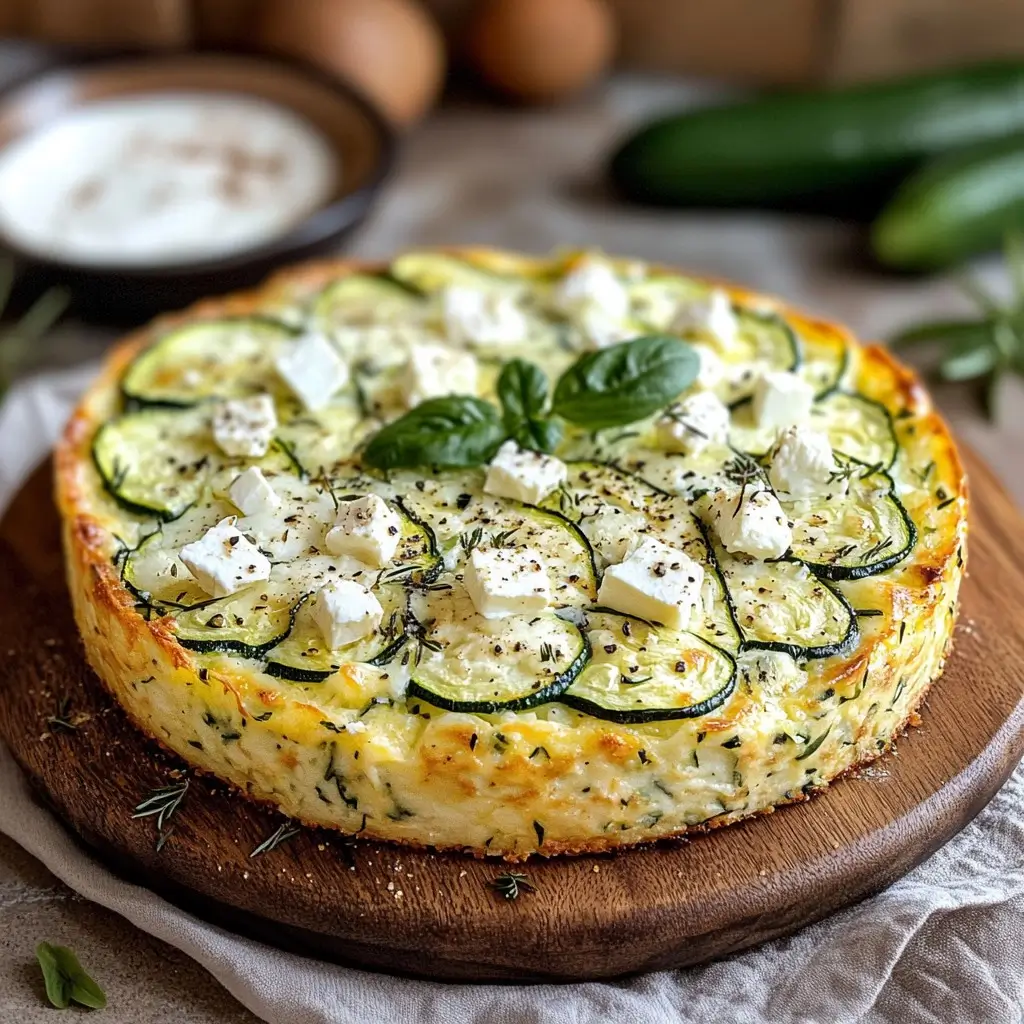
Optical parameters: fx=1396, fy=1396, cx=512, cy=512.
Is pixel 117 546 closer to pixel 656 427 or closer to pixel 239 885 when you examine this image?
pixel 239 885

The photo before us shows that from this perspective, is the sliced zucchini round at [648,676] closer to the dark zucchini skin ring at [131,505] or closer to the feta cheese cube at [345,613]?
the feta cheese cube at [345,613]

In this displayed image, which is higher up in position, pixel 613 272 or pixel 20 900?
pixel 613 272

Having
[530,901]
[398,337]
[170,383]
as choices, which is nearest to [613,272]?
[398,337]

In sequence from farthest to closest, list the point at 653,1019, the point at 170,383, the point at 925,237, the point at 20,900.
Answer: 1. the point at 925,237
2. the point at 170,383
3. the point at 20,900
4. the point at 653,1019

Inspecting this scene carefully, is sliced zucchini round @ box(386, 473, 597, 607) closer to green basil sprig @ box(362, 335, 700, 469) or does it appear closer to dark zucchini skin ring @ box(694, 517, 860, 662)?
green basil sprig @ box(362, 335, 700, 469)

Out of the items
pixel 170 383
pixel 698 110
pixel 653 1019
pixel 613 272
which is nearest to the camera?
pixel 653 1019

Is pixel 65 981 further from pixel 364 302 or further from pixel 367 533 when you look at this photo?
pixel 364 302

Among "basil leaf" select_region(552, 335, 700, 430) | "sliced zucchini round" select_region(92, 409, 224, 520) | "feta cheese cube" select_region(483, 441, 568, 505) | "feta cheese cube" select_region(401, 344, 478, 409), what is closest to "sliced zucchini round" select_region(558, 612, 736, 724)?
"feta cheese cube" select_region(483, 441, 568, 505)

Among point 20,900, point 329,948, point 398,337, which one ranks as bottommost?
point 20,900

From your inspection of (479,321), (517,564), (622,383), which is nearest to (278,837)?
(517,564)
